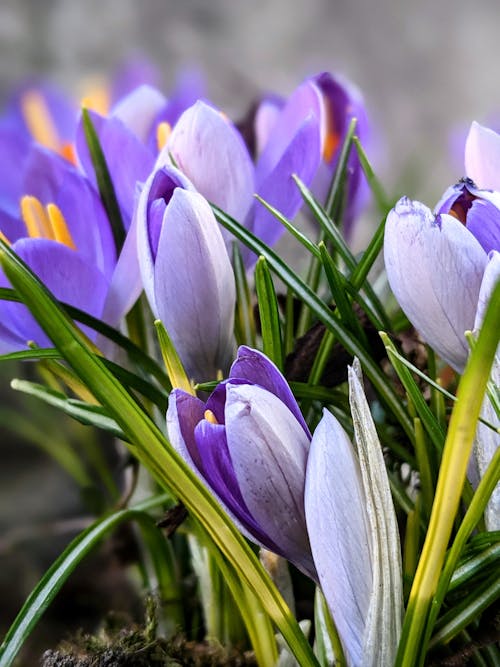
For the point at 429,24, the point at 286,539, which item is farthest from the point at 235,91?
the point at 286,539

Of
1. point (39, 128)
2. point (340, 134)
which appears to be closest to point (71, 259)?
point (340, 134)

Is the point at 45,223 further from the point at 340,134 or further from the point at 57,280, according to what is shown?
the point at 340,134

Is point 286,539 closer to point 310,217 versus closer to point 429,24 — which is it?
point 310,217

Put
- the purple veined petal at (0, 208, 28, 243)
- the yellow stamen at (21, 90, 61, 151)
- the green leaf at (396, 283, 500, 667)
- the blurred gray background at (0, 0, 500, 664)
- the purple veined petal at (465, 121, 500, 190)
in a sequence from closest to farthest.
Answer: the green leaf at (396, 283, 500, 667)
the purple veined petal at (465, 121, 500, 190)
the purple veined petal at (0, 208, 28, 243)
the yellow stamen at (21, 90, 61, 151)
the blurred gray background at (0, 0, 500, 664)

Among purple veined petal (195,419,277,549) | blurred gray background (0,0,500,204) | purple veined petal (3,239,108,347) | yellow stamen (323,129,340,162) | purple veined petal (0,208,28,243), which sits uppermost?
blurred gray background (0,0,500,204)

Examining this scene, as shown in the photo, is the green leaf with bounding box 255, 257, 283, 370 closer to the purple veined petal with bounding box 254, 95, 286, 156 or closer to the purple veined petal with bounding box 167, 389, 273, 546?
the purple veined petal with bounding box 167, 389, 273, 546

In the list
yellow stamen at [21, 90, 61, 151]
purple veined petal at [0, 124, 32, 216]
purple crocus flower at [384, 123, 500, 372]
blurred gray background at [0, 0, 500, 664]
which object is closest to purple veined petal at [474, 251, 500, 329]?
purple crocus flower at [384, 123, 500, 372]

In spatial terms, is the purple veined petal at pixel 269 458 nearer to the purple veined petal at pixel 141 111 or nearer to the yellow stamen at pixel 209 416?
the yellow stamen at pixel 209 416
